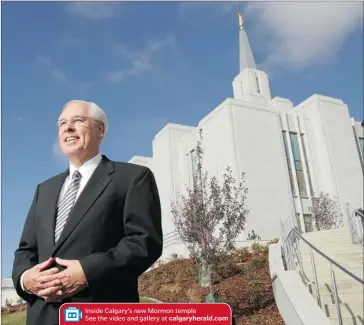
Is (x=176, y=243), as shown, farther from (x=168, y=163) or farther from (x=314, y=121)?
(x=314, y=121)

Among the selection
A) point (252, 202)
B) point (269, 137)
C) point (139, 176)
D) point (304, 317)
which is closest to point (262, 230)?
point (252, 202)

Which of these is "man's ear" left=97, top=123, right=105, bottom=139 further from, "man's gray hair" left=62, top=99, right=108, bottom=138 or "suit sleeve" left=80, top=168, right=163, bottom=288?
"suit sleeve" left=80, top=168, right=163, bottom=288

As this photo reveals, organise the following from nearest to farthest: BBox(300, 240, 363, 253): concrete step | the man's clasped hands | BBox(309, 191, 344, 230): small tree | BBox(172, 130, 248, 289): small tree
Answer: the man's clasped hands, BBox(300, 240, 363, 253): concrete step, BBox(172, 130, 248, 289): small tree, BBox(309, 191, 344, 230): small tree

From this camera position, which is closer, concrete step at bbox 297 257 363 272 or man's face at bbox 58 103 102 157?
man's face at bbox 58 103 102 157

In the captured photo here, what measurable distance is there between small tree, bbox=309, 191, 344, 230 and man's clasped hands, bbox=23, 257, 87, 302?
20.0ft

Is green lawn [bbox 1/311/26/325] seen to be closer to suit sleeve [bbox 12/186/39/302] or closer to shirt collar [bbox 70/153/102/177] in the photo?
suit sleeve [bbox 12/186/39/302]

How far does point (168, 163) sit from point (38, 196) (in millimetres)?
→ 7444

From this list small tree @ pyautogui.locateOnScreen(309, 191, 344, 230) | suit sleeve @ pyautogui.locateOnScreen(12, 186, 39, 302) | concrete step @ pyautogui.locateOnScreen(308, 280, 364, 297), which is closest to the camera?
suit sleeve @ pyautogui.locateOnScreen(12, 186, 39, 302)

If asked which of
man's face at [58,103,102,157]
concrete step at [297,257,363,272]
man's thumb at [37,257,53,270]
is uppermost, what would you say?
man's face at [58,103,102,157]

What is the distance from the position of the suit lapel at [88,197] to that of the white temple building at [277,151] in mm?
3377

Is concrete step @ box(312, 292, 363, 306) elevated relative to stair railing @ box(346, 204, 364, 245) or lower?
lower

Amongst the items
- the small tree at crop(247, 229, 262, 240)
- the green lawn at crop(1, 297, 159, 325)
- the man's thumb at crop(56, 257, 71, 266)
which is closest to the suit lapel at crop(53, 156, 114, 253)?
the man's thumb at crop(56, 257, 71, 266)
